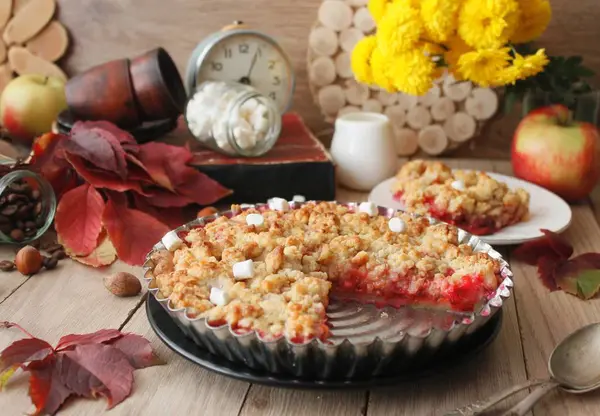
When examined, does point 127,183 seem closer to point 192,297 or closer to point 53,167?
point 53,167

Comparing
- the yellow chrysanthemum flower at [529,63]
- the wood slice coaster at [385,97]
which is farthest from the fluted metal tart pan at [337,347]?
the wood slice coaster at [385,97]

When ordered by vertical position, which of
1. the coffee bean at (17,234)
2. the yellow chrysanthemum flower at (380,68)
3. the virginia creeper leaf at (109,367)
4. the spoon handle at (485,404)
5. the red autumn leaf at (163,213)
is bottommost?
the red autumn leaf at (163,213)

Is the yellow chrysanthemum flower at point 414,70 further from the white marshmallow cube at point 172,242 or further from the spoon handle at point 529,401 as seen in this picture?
the spoon handle at point 529,401

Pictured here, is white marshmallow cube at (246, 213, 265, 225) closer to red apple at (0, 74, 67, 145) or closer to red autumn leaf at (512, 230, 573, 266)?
red autumn leaf at (512, 230, 573, 266)

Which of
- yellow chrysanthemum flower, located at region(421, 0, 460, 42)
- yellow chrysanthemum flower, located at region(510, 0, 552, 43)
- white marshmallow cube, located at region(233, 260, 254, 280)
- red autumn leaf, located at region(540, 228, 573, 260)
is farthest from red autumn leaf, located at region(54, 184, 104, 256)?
yellow chrysanthemum flower, located at region(510, 0, 552, 43)

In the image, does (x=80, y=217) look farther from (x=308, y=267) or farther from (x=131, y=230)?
A: (x=308, y=267)

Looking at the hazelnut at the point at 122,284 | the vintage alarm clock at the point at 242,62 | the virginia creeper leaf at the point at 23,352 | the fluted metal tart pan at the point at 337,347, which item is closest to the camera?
the fluted metal tart pan at the point at 337,347

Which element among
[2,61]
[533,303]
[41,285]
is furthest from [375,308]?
[2,61]
